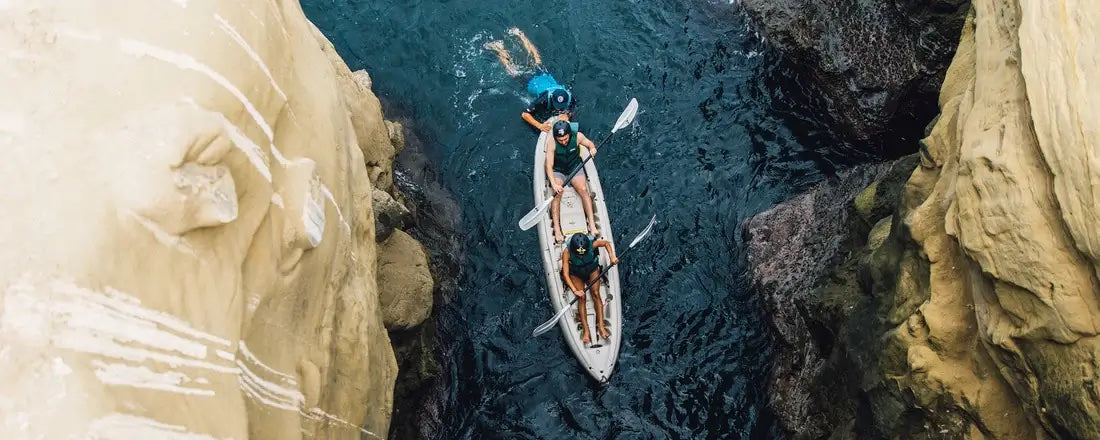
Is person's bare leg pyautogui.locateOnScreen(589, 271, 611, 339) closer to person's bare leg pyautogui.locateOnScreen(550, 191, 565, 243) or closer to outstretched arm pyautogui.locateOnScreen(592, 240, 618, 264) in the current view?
outstretched arm pyautogui.locateOnScreen(592, 240, 618, 264)

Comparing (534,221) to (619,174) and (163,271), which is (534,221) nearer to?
(619,174)

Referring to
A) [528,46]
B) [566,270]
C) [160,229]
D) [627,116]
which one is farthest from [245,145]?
[528,46]

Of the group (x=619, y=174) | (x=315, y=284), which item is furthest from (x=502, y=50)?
(x=315, y=284)

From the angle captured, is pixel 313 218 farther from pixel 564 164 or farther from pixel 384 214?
pixel 564 164

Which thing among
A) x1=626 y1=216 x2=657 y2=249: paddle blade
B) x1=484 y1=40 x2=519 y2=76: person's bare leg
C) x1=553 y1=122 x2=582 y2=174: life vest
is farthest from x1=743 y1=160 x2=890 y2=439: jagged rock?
x1=484 y1=40 x2=519 y2=76: person's bare leg

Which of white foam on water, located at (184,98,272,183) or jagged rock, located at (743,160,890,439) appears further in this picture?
jagged rock, located at (743,160,890,439)
